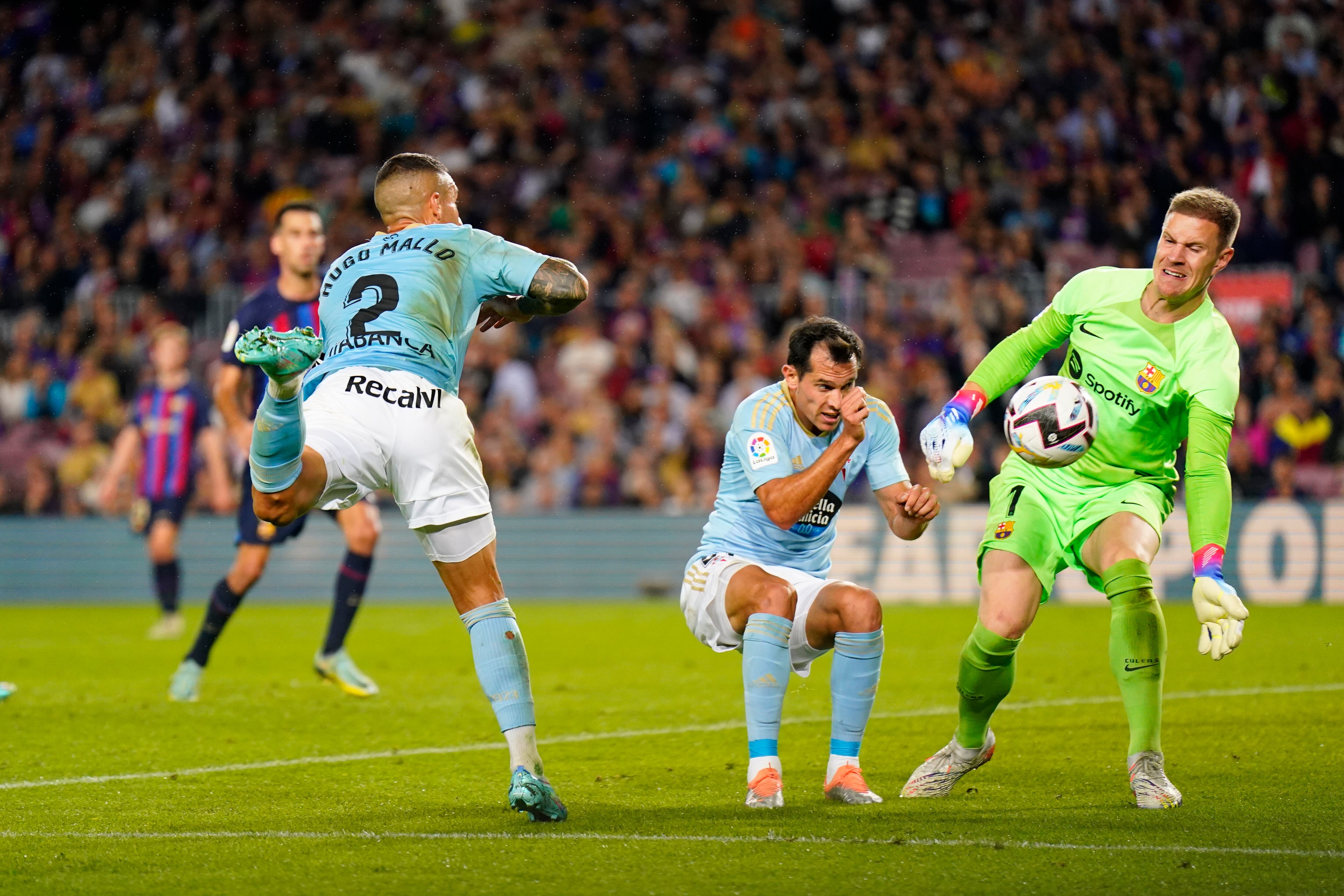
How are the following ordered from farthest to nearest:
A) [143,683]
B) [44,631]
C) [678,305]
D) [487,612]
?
[678,305] < [44,631] < [143,683] < [487,612]

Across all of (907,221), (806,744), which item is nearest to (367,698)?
(806,744)

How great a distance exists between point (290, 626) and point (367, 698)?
5.53 metres

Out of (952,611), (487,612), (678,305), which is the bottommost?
(952,611)

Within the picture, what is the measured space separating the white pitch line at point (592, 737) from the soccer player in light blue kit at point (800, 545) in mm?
1520

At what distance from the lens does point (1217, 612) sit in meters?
5.13

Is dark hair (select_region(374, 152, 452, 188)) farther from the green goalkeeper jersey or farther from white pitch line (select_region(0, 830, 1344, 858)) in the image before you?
white pitch line (select_region(0, 830, 1344, 858))

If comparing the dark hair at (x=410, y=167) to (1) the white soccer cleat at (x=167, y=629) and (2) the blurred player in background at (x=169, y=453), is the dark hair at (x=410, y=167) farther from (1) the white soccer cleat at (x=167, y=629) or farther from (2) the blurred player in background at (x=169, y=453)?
(1) the white soccer cleat at (x=167, y=629)

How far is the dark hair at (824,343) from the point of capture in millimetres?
5820

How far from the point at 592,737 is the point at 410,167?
2988 millimetres

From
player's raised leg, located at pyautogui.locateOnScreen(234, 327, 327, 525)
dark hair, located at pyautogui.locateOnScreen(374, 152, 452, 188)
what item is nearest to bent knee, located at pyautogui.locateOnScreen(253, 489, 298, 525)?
player's raised leg, located at pyautogui.locateOnScreen(234, 327, 327, 525)

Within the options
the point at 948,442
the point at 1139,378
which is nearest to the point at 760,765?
the point at 948,442

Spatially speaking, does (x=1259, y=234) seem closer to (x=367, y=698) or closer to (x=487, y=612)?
(x=367, y=698)

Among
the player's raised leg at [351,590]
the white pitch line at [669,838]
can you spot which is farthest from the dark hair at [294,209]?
the white pitch line at [669,838]

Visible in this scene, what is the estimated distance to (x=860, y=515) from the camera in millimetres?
15820
